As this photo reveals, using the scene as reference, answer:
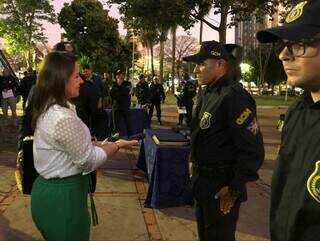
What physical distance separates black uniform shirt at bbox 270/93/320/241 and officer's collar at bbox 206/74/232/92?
1503 millimetres

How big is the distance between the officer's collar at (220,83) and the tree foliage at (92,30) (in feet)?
119

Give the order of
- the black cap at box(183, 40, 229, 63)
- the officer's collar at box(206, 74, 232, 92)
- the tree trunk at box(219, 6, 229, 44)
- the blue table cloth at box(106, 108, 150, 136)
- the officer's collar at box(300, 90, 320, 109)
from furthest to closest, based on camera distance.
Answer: the tree trunk at box(219, 6, 229, 44), the blue table cloth at box(106, 108, 150, 136), the black cap at box(183, 40, 229, 63), the officer's collar at box(206, 74, 232, 92), the officer's collar at box(300, 90, 320, 109)

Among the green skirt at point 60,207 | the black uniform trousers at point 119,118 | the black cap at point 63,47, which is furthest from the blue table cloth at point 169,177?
the black uniform trousers at point 119,118

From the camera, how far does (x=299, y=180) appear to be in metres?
1.80

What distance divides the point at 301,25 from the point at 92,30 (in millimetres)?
40039

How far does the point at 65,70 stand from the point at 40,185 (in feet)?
2.24

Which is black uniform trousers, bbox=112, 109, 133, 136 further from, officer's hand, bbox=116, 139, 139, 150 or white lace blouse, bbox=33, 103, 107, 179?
white lace blouse, bbox=33, 103, 107, 179

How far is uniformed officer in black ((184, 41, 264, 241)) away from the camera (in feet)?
10.7

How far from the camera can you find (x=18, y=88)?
1705 centimetres

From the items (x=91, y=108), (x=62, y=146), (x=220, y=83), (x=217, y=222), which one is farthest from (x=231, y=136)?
(x=91, y=108)

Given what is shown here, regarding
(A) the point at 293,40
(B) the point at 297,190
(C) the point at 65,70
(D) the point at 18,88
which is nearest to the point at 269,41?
(A) the point at 293,40

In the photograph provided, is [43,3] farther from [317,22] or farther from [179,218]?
[317,22]

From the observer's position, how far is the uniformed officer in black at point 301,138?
5.74 feet

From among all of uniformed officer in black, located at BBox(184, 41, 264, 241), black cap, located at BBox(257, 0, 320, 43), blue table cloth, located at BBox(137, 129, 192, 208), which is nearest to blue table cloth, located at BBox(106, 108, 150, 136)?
blue table cloth, located at BBox(137, 129, 192, 208)
